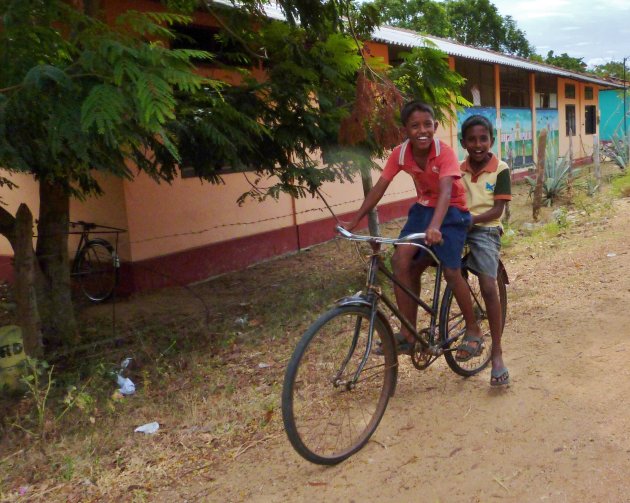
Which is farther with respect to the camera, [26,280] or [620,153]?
[620,153]

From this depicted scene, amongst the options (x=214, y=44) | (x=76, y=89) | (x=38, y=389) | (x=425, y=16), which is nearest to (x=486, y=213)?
(x=76, y=89)

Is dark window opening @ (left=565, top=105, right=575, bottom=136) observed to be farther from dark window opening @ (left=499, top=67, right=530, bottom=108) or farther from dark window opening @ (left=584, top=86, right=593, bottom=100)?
dark window opening @ (left=499, top=67, right=530, bottom=108)

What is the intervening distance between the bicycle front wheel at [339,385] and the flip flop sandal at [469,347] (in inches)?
22.1

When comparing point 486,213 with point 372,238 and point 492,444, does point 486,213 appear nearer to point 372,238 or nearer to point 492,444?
point 372,238

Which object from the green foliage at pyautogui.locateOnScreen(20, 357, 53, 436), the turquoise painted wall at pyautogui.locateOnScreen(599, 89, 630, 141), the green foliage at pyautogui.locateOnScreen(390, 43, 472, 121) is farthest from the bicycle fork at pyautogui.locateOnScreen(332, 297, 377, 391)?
the turquoise painted wall at pyautogui.locateOnScreen(599, 89, 630, 141)

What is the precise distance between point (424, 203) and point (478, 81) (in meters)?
14.6

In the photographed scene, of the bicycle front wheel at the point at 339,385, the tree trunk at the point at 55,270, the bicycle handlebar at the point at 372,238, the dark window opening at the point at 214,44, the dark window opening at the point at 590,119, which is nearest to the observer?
the bicycle front wheel at the point at 339,385

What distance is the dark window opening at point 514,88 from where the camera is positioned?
61.6 ft

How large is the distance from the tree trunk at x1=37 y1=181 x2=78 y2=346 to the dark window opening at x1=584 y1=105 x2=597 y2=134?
2515 cm

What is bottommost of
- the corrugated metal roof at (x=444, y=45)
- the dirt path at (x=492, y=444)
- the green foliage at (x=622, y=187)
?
the dirt path at (x=492, y=444)

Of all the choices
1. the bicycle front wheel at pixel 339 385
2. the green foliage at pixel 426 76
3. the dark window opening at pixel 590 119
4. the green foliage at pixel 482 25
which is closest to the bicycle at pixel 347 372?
the bicycle front wheel at pixel 339 385

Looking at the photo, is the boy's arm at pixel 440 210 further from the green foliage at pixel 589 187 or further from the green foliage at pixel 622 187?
the green foliage at pixel 589 187

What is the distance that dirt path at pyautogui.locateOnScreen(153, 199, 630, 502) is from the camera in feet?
9.22

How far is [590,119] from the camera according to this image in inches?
1074
